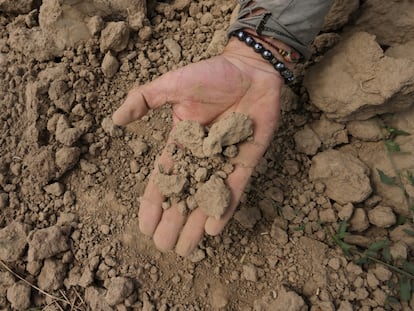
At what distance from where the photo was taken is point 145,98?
4.68 ft

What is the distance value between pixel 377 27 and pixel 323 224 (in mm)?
942

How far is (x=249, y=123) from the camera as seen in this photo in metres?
1.50

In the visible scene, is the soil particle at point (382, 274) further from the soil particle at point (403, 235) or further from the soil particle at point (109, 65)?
the soil particle at point (109, 65)

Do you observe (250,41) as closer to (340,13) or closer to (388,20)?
(340,13)

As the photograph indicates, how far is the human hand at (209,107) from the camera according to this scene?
1458mm

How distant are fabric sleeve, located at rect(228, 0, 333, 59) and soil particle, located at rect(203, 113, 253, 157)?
378 mm

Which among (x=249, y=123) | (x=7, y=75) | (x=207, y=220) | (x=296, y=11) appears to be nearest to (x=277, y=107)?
(x=249, y=123)

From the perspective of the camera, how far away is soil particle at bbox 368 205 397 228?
1.65 metres

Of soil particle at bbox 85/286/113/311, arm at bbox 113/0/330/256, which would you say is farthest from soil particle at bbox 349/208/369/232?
soil particle at bbox 85/286/113/311

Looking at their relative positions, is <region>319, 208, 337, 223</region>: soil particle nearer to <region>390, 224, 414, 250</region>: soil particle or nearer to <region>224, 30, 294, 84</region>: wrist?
<region>390, 224, 414, 250</region>: soil particle

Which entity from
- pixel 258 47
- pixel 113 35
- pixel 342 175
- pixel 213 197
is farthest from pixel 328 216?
pixel 113 35

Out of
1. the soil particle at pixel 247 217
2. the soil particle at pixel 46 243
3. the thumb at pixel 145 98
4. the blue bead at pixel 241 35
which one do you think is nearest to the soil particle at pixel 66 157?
the soil particle at pixel 46 243

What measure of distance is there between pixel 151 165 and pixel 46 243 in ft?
1.79

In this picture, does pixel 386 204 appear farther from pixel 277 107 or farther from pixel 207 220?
pixel 207 220
